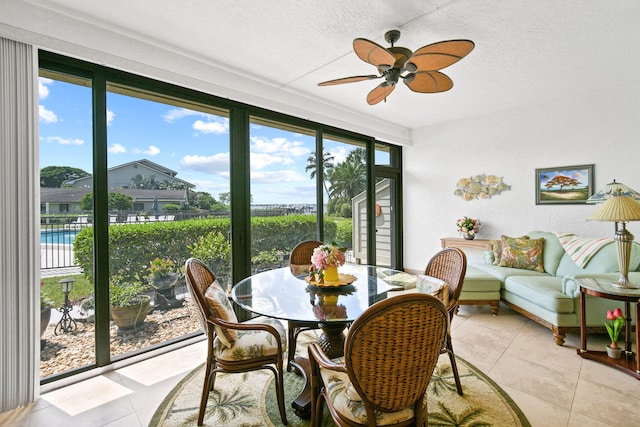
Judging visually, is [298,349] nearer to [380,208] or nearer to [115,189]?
[115,189]

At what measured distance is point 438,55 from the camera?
6.51 feet

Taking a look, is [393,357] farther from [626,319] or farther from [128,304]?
[626,319]

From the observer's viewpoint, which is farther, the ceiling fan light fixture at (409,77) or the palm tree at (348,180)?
the palm tree at (348,180)

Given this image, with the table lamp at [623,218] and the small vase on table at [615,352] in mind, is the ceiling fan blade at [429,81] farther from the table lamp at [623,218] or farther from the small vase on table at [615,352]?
the small vase on table at [615,352]

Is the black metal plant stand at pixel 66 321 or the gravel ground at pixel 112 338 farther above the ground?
the black metal plant stand at pixel 66 321

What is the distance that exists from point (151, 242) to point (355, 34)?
258cm

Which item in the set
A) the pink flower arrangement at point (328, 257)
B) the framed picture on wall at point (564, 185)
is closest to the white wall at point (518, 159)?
the framed picture on wall at point (564, 185)

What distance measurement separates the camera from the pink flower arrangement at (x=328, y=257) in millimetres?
2197

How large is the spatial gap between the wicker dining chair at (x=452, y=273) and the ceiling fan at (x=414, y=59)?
1357mm

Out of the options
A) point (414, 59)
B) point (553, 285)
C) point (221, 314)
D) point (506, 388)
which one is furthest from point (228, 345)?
point (553, 285)

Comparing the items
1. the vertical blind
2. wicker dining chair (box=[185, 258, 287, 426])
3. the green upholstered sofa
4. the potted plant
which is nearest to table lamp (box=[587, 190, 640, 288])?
the green upholstered sofa

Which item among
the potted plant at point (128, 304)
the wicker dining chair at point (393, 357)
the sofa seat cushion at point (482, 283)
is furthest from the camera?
the sofa seat cushion at point (482, 283)

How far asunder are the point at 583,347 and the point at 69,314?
14.5ft

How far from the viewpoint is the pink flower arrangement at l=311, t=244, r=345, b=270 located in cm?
220
